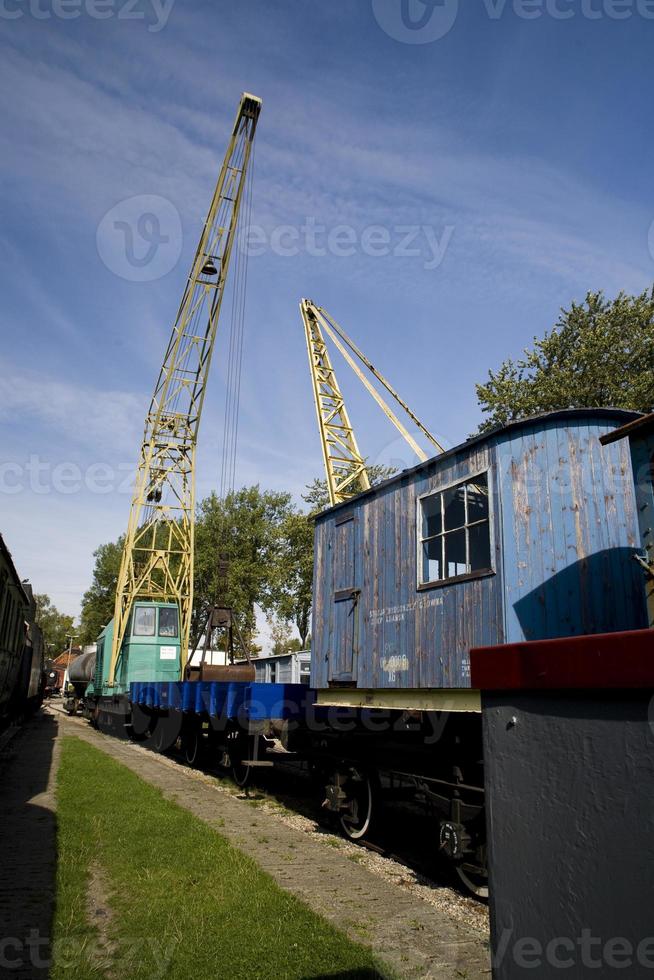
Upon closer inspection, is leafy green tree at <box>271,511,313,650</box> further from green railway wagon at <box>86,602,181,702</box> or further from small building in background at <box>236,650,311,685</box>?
green railway wagon at <box>86,602,181,702</box>

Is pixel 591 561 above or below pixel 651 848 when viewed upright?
above

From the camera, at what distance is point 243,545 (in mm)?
57250

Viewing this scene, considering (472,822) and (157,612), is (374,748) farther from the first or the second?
(157,612)

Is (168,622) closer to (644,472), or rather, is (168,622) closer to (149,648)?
(149,648)

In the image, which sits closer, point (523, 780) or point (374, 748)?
point (523, 780)

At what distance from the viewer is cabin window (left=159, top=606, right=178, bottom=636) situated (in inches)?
872

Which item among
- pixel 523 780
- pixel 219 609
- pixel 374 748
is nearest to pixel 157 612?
pixel 219 609

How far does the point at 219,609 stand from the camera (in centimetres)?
1791

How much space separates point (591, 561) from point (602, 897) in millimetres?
5233

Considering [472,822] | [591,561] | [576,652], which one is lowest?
[472,822]

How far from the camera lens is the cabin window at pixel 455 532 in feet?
22.4

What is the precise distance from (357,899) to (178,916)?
1.71 metres

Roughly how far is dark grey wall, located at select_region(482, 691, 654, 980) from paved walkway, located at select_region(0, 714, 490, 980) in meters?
3.47

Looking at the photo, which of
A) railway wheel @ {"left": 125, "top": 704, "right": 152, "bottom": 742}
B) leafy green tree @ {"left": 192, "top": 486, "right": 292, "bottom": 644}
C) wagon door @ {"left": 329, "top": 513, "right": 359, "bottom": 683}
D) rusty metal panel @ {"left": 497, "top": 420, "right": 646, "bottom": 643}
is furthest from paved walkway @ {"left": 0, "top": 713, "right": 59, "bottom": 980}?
leafy green tree @ {"left": 192, "top": 486, "right": 292, "bottom": 644}
